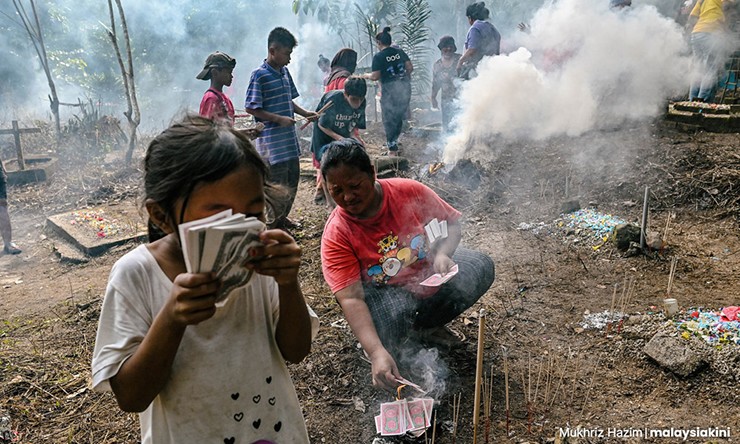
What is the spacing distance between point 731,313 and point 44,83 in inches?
949

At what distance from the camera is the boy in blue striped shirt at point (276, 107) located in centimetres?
541

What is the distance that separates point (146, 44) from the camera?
77.8ft

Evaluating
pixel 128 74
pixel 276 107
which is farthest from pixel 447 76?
pixel 128 74

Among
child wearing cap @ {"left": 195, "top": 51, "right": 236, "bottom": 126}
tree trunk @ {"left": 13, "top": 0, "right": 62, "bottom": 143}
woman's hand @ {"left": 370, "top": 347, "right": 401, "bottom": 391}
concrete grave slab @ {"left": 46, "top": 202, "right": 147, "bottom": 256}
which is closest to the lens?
woman's hand @ {"left": 370, "top": 347, "right": 401, "bottom": 391}

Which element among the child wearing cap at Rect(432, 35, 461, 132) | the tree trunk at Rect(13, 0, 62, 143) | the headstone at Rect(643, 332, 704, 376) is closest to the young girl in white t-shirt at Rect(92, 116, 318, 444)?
the headstone at Rect(643, 332, 704, 376)

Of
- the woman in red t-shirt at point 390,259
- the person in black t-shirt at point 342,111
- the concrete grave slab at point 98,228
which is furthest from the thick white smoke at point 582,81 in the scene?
the concrete grave slab at point 98,228

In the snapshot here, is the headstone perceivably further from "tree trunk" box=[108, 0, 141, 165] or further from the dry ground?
"tree trunk" box=[108, 0, 141, 165]

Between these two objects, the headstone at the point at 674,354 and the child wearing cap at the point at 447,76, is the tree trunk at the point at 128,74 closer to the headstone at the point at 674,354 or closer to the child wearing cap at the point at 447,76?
the child wearing cap at the point at 447,76

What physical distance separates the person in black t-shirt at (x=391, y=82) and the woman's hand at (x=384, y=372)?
6691 mm

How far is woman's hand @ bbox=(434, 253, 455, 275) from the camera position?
124 inches

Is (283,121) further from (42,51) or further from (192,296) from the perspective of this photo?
(42,51)

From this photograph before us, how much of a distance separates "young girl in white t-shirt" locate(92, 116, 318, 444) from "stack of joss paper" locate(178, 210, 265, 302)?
0.10ft

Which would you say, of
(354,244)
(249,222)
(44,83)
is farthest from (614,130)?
(44,83)

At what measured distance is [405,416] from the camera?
2.58 m
